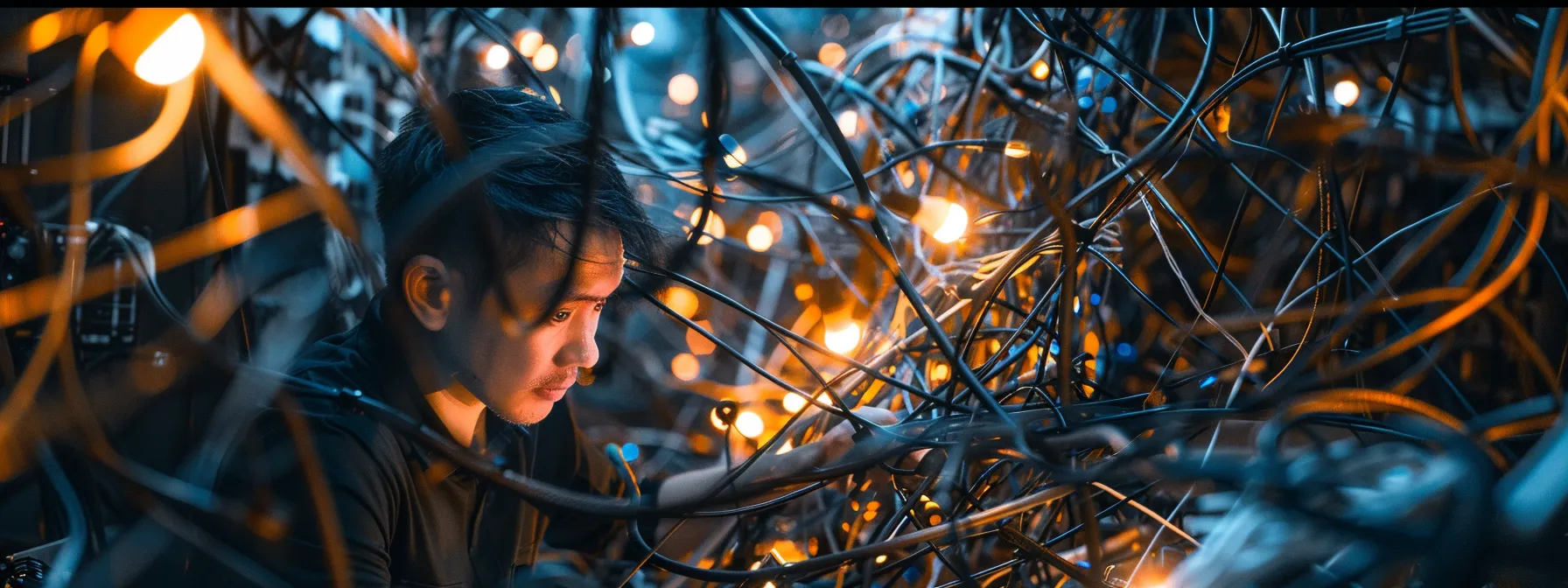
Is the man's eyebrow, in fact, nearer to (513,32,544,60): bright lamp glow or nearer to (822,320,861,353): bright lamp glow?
(822,320,861,353): bright lamp glow

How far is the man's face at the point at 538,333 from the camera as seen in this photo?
58cm

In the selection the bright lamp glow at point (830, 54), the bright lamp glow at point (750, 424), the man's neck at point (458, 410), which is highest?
the bright lamp glow at point (830, 54)

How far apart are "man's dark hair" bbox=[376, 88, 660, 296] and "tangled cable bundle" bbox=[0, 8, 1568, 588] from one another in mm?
42

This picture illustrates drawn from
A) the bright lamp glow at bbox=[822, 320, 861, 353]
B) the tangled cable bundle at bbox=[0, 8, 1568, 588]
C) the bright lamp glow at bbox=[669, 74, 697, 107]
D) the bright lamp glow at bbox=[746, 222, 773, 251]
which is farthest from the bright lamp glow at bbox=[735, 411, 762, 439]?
the bright lamp glow at bbox=[669, 74, 697, 107]

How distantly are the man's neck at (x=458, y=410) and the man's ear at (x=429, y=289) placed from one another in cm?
8

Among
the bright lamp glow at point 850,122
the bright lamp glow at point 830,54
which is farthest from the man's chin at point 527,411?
the bright lamp glow at point 830,54

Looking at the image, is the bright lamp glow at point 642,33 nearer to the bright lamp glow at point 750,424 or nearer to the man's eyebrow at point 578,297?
the bright lamp glow at point 750,424

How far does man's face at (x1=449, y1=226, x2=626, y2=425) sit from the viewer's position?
1.89 ft

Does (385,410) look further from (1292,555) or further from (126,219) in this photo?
(126,219)

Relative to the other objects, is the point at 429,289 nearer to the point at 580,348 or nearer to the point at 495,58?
the point at 580,348

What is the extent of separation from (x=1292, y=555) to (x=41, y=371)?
56 cm

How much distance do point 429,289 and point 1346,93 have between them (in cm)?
Answer: 98

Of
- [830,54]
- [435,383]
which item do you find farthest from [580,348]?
[830,54]

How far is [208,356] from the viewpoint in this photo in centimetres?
33
